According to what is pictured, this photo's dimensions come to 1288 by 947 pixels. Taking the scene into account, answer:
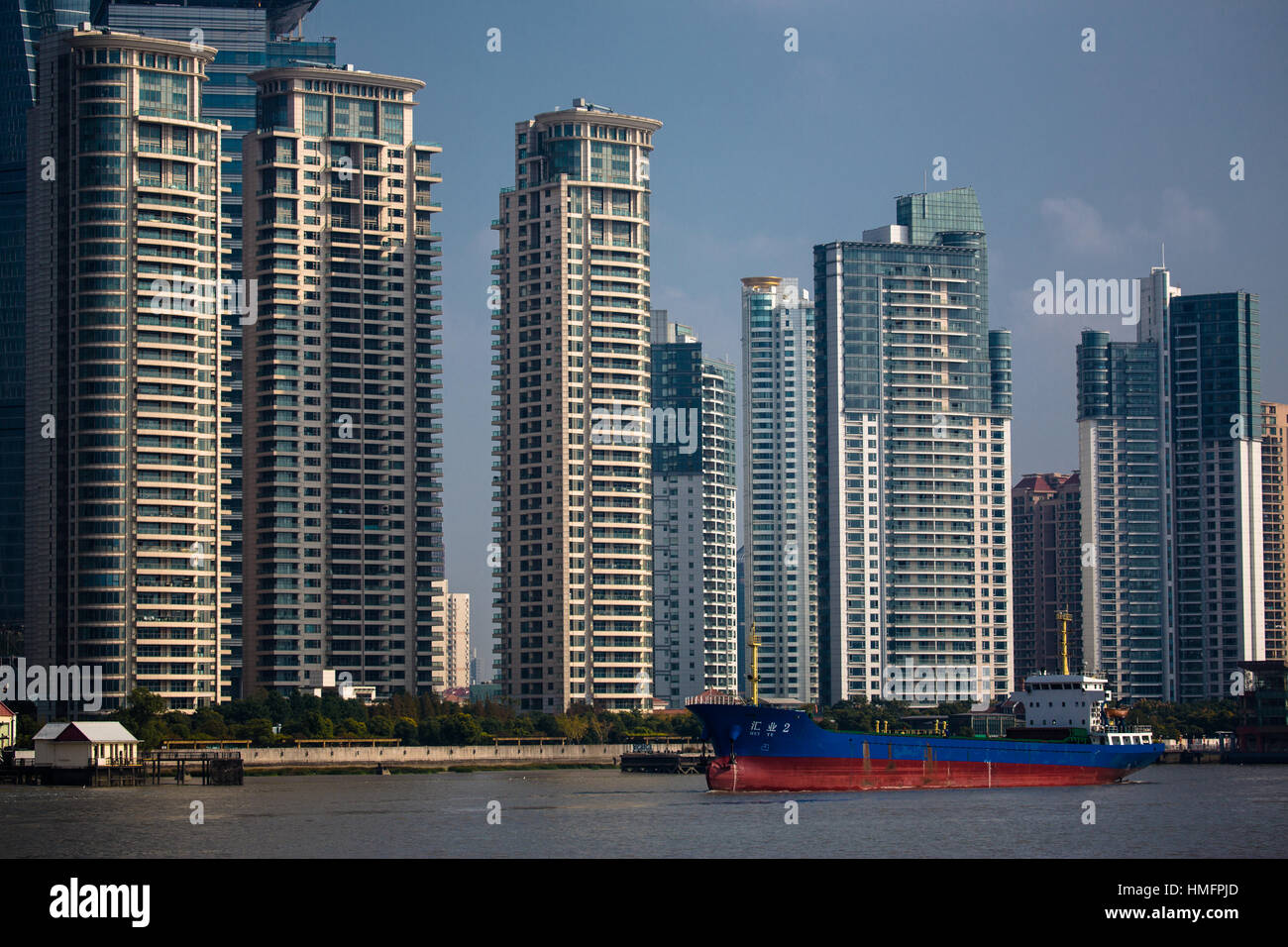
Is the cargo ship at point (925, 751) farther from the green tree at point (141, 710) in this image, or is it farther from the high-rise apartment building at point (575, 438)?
the high-rise apartment building at point (575, 438)

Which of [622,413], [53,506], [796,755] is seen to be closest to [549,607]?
[622,413]

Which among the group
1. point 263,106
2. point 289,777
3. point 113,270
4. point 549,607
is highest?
point 263,106

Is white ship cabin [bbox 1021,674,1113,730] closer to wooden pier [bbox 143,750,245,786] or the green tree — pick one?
wooden pier [bbox 143,750,245,786]

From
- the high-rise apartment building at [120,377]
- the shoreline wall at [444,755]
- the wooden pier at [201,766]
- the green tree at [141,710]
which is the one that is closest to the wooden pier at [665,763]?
the shoreline wall at [444,755]
